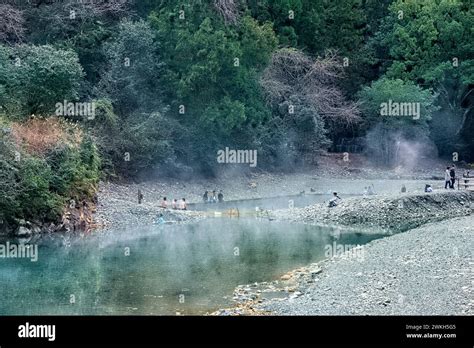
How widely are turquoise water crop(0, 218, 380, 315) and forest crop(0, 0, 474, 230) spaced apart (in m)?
4.01

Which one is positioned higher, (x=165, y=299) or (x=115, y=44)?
(x=115, y=44)

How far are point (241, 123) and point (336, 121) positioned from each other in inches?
364

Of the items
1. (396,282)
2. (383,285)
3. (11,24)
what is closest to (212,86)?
(11,24)

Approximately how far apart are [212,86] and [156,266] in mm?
22036

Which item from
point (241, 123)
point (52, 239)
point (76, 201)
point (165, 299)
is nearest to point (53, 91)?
point (76, 201)

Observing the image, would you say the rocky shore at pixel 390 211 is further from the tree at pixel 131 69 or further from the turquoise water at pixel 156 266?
the tree at pixel 131 69

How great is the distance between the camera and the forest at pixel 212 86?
32469mm

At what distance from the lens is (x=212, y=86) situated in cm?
4406

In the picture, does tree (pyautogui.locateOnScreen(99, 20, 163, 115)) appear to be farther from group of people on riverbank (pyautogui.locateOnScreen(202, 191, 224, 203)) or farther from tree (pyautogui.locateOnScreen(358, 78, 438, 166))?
tree (pyautogui.locateOnScreen(358, 78, 438, 166))

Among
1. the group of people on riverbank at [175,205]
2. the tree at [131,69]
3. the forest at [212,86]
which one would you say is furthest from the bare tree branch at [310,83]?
the group of people on riverbank at [175,205]

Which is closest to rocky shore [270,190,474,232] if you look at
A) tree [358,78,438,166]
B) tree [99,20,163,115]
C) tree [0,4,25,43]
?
tree [99,20,163,115]

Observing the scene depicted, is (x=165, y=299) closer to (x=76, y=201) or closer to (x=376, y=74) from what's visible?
→ (x=76, y=201)

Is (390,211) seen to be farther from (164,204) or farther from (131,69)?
(131,69)
